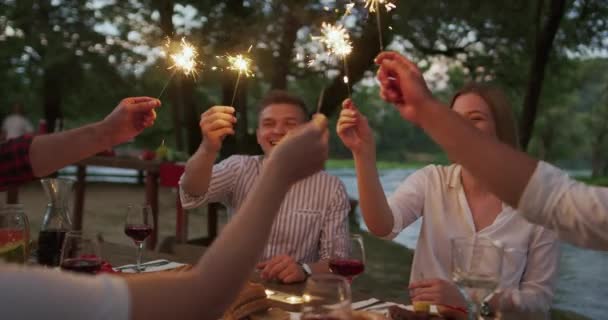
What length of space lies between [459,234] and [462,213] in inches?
3.4

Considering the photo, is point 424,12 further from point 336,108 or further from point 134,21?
point 134,21

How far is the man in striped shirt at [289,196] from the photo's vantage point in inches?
102

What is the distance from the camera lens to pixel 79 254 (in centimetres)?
161

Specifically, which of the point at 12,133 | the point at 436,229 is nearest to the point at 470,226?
the point at 436,229

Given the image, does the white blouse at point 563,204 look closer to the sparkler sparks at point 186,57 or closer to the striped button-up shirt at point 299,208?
the sparkler sparks at point 186,57

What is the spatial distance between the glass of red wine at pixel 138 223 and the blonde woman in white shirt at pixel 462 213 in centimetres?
81

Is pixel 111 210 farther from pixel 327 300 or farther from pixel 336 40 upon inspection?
pixel 327 300

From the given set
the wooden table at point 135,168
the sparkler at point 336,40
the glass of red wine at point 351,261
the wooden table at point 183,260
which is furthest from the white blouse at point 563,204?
the wooden table at point 135,168

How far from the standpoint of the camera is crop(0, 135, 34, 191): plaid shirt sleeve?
5.85ft

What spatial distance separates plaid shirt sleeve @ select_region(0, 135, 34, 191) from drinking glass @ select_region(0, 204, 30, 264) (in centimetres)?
12

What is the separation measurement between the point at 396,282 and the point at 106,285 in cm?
523

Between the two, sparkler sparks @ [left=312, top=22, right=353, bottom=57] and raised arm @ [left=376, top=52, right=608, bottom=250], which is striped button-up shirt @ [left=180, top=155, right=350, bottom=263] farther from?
raised arm @ [left=376, top=52, right=608, bottom=250]

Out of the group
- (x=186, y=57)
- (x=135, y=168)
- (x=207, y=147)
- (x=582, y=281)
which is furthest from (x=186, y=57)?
(x=582, y=281)

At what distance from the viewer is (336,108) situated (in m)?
7.43
